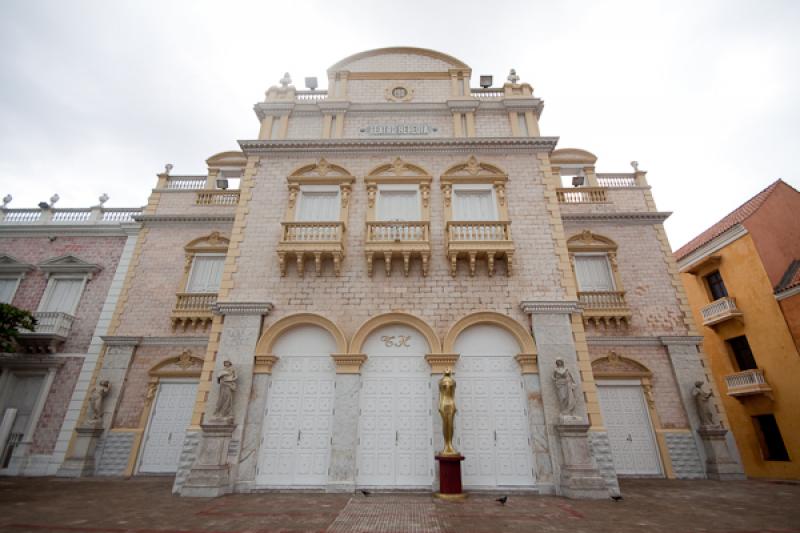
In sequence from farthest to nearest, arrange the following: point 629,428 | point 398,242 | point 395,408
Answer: point 629,428, point 398,242, point 395,408

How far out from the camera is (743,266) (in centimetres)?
1515

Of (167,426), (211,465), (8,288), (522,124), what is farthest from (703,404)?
(8,288)

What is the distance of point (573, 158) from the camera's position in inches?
697

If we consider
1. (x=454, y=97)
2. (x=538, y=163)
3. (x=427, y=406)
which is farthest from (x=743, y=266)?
(x=427, y=406)

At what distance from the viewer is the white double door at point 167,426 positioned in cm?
1300

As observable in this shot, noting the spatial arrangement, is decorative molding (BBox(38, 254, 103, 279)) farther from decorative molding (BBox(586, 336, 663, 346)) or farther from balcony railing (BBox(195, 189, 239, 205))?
decorative molding (BBox(586, 336, 663, 346))

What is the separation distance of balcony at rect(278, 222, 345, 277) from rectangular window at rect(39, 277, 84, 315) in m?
11.2

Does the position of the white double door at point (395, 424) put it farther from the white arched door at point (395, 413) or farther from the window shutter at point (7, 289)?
the window shutter at point (7, 289)

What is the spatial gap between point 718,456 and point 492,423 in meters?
8.62

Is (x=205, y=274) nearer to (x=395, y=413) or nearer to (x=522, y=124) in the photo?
(x=395, y=413)

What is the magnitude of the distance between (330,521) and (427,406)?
13.2ft

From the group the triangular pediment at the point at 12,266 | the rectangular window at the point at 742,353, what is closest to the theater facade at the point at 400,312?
the rectangular window at the point at 742,353

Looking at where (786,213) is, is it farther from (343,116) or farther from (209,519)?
(209,519)

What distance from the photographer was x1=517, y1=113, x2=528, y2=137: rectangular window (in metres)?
13.6
